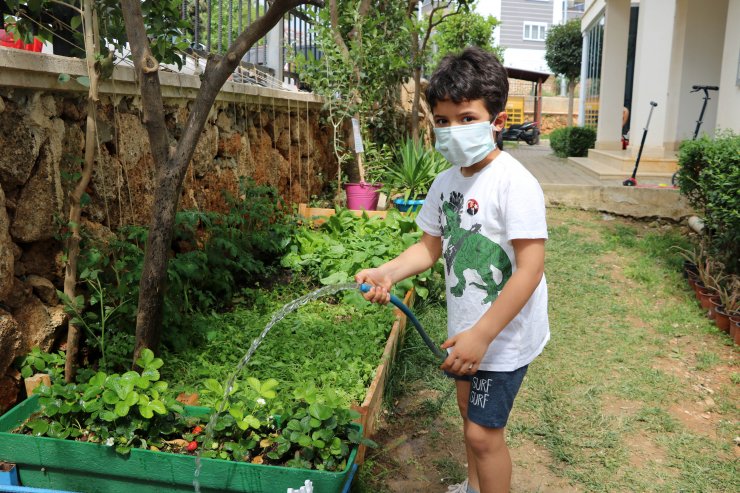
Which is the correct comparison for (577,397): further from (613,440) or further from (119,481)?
(119,481)

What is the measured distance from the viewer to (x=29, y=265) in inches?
107

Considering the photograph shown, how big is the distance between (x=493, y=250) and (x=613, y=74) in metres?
14.3

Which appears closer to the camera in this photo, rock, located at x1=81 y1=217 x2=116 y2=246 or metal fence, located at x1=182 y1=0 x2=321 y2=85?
rock, located at x1=81 y1=217 x2=116 y2=246

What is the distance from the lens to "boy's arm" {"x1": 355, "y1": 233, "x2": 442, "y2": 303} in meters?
2.19

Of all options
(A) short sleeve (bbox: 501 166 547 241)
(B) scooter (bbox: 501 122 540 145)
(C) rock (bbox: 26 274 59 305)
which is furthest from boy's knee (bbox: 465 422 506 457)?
(B) scooter (bbox: 501 122 540 145)

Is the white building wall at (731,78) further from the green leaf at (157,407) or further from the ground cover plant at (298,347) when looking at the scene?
the green leaf at (157,407)

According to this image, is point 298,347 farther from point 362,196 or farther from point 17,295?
point 362,196

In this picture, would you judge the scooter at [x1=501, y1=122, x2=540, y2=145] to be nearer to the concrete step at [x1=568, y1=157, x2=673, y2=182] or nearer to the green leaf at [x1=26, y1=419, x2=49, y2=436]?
the concrete step at [x1=568, y1=157, x2=673, y2=182]

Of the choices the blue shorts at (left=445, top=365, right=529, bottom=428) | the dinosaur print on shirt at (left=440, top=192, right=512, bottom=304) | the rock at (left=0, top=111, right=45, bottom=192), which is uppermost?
the rock at (left=0, top=111, right=45, bottom=192)

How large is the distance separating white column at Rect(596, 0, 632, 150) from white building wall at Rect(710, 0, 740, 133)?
23.9 ft

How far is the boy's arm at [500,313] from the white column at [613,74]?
556 inches

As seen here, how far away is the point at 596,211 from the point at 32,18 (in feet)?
24.6

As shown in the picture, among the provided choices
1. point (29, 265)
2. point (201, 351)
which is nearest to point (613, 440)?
point (201, 351)

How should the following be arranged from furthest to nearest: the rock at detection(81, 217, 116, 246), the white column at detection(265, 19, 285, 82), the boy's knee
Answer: the white column at detection(265, 19, 285, 82)
the rock at detection(81, 217, 116, 246)
the boy's knee
